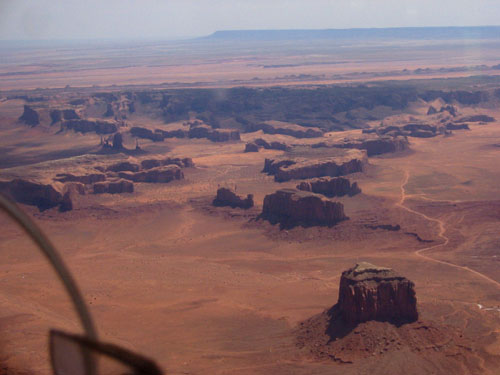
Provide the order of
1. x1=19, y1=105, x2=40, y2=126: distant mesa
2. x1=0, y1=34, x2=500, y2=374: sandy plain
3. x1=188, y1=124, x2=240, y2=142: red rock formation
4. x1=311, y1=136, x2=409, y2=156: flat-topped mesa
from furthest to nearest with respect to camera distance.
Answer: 1. x1=19, y1=105, x2=40, y2=126: distant mesa
2. x1=188, y1=124, x2=240, y2=142: red rock formation
3. x1=311, y1=136, x2=409, y2=156: flat-topped mesa
4. x1=0, y1=34, x2=500, y2=374: sandy plain

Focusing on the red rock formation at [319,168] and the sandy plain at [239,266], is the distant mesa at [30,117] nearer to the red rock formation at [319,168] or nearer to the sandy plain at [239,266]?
the sandy plain at [239,266]

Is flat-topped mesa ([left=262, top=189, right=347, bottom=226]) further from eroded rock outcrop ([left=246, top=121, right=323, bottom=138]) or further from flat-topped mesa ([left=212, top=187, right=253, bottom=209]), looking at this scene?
eroded rock outcrop ([left=246, top=121, right=323, bottom=138])

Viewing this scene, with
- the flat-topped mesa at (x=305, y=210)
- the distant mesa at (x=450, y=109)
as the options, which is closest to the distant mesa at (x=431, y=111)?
the distant mesa at (x=450, y=109)

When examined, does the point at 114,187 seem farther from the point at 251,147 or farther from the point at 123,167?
the point at 251,147

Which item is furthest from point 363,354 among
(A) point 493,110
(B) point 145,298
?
(A) point 493,110

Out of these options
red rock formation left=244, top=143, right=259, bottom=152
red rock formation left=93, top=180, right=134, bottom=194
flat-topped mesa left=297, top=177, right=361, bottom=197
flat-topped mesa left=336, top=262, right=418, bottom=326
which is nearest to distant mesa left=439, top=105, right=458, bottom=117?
red rock formation left=244, top=143, right=259, bottom=152
